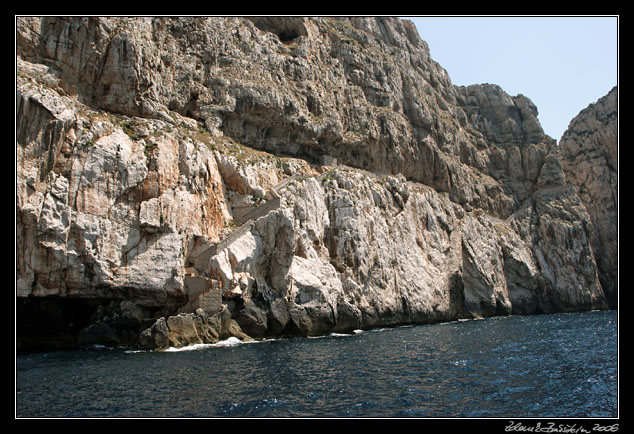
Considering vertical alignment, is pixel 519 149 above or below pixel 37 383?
above

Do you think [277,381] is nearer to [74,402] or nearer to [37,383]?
[74,402]

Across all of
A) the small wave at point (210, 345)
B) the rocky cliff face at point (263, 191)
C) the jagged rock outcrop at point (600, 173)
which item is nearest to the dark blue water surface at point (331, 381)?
the small wave at point (210, 345)

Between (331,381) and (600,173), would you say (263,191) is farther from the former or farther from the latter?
(600,173)

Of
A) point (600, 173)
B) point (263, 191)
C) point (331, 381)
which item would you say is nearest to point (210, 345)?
point (331, 381)

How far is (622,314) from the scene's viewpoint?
10.6 m

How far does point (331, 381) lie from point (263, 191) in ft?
94.7

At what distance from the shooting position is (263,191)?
47.4 metres

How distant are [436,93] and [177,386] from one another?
83.9 m

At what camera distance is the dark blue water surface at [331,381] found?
16484 millimetres

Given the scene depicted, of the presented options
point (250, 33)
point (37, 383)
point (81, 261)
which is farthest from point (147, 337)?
point (250, 33)

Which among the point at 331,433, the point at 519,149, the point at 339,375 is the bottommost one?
the point at 339,375

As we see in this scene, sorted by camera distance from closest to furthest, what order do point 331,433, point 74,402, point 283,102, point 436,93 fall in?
1. point 331,433
2. point 74,402
3. point 283,102
4. point 436,93

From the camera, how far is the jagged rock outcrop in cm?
8800

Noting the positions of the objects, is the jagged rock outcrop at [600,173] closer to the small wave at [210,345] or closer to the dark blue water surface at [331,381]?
the dark blue water surface at [331,381]
